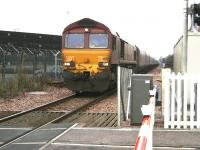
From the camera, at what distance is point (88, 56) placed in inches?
949

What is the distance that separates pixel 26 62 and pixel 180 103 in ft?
81.1

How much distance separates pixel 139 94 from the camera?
12.7 meters

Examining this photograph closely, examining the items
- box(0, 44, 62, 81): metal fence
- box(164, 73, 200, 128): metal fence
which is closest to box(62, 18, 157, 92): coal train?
box(0, 44, 62, 81): metal fence

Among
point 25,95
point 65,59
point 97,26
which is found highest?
point 97,26

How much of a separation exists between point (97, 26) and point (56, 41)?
89.9 feet

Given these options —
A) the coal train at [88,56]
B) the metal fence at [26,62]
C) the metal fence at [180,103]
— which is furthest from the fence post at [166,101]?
the metal fence at [26,62]

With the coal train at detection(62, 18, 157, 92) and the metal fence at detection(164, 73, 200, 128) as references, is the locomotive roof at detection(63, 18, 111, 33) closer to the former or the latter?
the coal train at detection(62, 18, 157, 92)

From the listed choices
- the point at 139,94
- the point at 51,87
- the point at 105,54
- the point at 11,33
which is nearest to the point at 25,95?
the point at 105,54

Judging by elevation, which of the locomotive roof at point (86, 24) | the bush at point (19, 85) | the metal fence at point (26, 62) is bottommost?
the bush at point (19, 85)

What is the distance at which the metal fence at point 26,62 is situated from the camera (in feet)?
102

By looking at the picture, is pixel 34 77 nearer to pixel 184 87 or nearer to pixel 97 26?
pixel 97 26

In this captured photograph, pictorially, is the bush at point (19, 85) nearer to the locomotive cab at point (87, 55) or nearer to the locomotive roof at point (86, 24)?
the locomotive cab at point (87, 55)

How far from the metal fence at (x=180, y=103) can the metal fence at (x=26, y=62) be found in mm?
16788

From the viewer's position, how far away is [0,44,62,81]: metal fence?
31.0m
